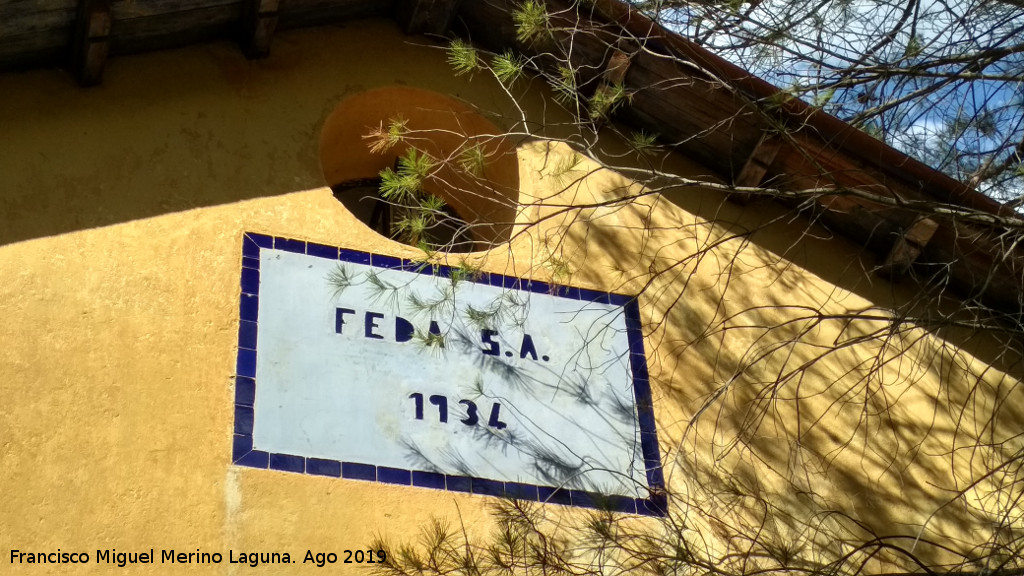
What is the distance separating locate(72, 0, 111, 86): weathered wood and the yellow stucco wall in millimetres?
100

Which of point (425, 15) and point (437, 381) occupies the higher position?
point (425, 15)

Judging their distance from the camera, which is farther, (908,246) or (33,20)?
(908,246)

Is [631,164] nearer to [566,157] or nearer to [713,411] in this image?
[566,157]

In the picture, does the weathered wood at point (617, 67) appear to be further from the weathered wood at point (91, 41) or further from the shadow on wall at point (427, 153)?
the weathered wood at point (91, 41)

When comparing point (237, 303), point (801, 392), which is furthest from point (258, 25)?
point (801, 392)

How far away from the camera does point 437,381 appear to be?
5.86 m

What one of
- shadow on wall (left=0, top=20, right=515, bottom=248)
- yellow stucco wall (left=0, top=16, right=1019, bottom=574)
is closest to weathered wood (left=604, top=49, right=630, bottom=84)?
yellow stucco wall (left=0, top=16, right=1019, bottom=574)

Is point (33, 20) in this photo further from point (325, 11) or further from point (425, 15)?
point (425, 15)

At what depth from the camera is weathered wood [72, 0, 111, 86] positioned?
5816mm

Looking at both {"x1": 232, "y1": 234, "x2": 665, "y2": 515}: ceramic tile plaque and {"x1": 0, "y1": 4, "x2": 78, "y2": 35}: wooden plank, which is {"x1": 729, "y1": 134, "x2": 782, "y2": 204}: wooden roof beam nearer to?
{"x1": 232, "y1": 234, "x2": 665, "y2": 515}: ceramic tile plaque

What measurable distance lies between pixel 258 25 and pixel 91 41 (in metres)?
0.80

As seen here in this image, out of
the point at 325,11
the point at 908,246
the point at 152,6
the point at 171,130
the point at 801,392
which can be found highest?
the point at 325,11

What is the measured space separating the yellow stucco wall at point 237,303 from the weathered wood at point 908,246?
118 mm

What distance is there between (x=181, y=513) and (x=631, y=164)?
2.97m
